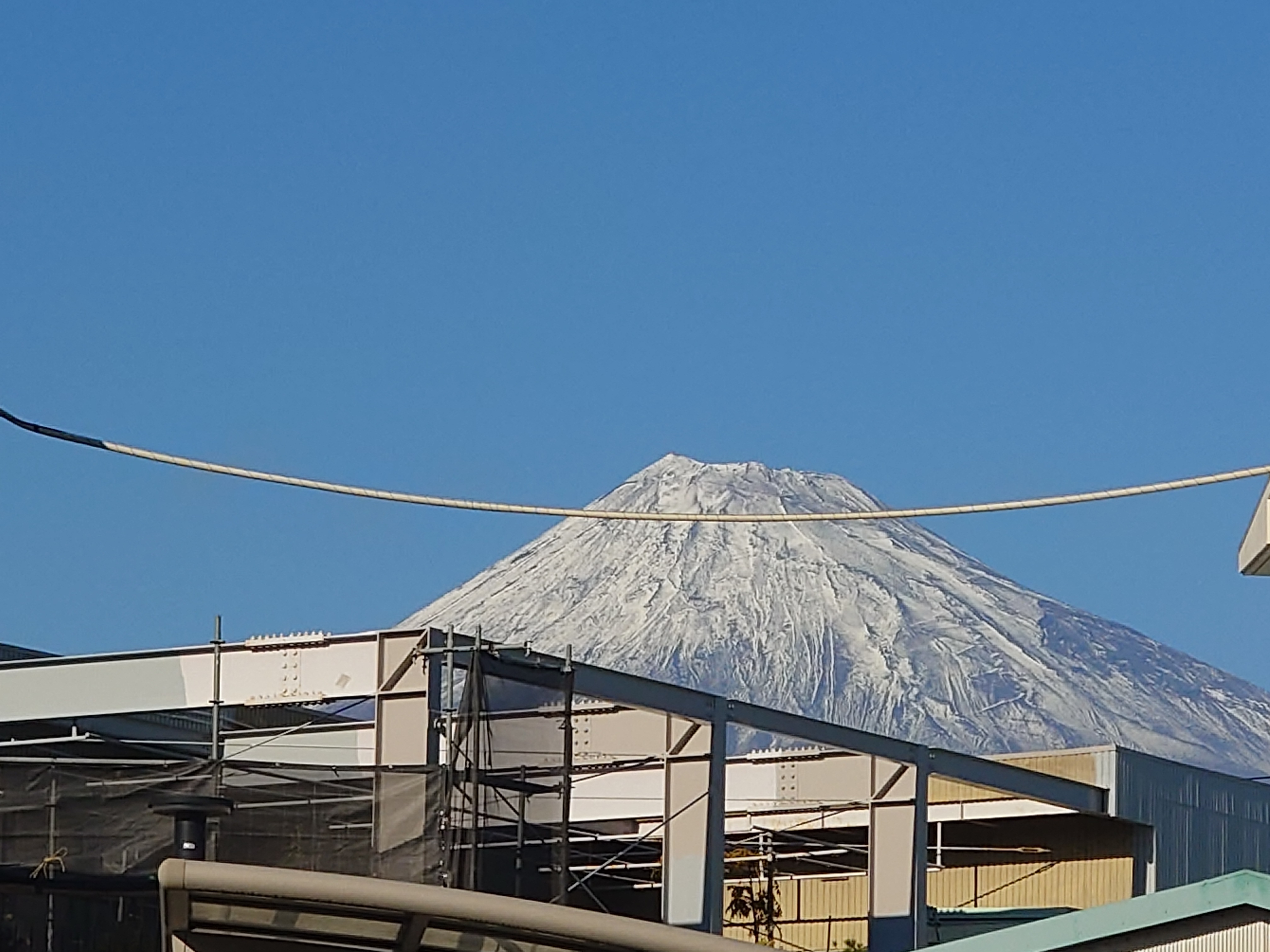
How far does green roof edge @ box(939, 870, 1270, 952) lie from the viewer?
1214 cm

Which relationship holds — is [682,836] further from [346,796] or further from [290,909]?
[290,909]

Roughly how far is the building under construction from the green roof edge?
617cm

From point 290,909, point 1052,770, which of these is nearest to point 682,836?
point 1052,770

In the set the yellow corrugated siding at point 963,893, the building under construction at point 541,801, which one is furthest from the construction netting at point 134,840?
the yellow corrugated siding at point 963,893

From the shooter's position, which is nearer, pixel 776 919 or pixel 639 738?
pixel 639 738

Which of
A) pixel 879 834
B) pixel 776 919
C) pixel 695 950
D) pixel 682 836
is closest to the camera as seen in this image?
pixel 695 950

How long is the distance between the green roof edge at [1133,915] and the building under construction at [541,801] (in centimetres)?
617

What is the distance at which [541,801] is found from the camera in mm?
25375

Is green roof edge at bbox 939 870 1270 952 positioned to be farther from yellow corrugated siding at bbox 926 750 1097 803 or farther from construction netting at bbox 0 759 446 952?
yellow corrugated siding at bbox 926 750 1097 803

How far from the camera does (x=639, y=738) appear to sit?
29.8 metres

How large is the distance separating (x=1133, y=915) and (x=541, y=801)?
44.5ft

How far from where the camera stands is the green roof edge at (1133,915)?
12.1m

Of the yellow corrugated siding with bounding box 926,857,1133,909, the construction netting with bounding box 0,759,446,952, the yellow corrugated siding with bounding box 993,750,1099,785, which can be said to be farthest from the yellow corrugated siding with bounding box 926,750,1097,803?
the construction netting with bounding box 0,759,446,952

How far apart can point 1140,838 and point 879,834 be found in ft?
25.9
